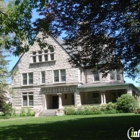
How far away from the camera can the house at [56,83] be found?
33.3 metres

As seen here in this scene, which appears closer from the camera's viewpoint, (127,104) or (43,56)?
(127,104)

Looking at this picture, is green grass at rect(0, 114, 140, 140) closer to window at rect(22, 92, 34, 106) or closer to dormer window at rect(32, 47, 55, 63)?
window at rect(22, 92, 34, 106)

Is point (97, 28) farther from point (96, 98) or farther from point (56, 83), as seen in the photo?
point (96, 98)

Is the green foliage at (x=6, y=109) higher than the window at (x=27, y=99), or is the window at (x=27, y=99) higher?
the window at (x=27, y=99)

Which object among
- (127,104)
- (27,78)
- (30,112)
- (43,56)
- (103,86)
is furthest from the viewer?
(27,78)

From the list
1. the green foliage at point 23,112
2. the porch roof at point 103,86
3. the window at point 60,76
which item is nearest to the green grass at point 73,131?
the porch roof at point 103,86

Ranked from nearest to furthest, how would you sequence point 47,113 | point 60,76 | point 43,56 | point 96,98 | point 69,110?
point 69,110, point 47,113, point 60,76, point 96,98, point 43,56

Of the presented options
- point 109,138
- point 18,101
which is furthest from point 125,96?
point 109,138

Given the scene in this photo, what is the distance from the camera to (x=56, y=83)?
34156mm

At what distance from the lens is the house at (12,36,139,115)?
3334cm

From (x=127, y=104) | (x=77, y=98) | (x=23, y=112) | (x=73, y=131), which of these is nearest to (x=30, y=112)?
(x=23, y=112)

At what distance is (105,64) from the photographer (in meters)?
12.8

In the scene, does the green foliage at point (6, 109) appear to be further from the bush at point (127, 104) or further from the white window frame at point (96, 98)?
the bush at point (127, 104)

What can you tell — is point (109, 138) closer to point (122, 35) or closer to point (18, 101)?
point (122, 35)
